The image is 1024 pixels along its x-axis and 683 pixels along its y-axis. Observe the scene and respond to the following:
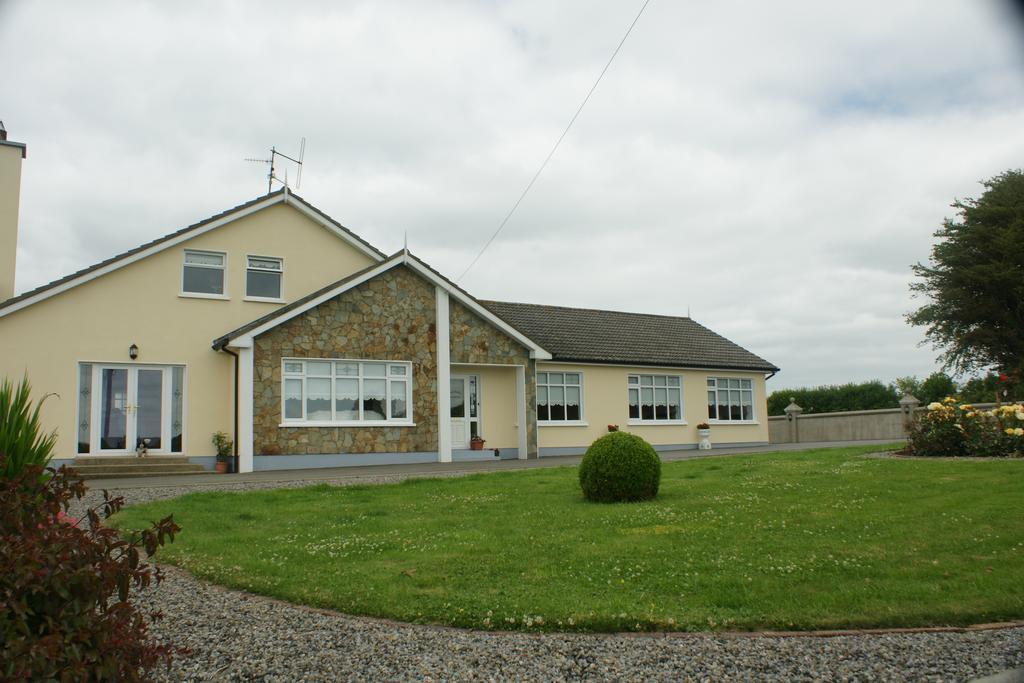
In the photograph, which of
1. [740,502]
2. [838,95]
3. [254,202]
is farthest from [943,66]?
[254,202]

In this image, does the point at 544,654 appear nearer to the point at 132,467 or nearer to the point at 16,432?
the point at 16,432

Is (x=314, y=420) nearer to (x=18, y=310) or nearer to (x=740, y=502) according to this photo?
(x=18, y=310)

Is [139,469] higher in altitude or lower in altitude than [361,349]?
lower

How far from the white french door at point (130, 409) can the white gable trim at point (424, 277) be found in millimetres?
2383

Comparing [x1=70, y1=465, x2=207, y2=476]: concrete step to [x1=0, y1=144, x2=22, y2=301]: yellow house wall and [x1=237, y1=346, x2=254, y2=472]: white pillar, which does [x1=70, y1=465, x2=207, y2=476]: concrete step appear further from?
[x1=0, y1=144, x2=22, y2=301]: yellow house wall

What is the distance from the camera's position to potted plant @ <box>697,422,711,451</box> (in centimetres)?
2795

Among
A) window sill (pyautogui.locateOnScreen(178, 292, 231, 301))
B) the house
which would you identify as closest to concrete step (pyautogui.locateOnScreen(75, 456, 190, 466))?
the house

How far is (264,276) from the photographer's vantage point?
73.0ft

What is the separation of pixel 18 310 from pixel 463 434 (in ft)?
38.6

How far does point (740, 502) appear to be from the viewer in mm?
11086

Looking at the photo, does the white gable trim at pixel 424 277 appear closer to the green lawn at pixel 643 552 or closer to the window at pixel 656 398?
the window at pixel 656 398

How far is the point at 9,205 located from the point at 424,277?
35.6 ft

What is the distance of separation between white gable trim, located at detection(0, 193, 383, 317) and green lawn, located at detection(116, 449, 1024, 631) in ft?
28.8

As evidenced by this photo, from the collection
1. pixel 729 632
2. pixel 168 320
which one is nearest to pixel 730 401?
pixel 168 320
